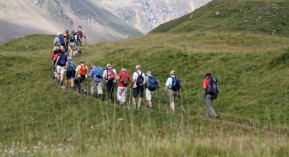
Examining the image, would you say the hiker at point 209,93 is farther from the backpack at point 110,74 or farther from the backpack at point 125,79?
the backpack at point 110,74

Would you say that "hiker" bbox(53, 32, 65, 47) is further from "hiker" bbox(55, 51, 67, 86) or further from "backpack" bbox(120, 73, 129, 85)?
"backpack" bbox(120, 73, 129, 85)

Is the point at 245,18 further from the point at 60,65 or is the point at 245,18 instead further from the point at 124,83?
the point at 124,83

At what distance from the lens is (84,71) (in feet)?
118

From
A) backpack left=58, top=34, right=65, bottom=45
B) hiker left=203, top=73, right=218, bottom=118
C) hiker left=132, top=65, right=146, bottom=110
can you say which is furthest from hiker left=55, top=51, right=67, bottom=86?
hiker left=203, top=73, right=218, bottom=118

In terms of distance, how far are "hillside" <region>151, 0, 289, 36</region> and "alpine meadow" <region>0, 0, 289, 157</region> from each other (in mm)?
146

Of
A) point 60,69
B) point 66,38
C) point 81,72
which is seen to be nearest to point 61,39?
point 66,38

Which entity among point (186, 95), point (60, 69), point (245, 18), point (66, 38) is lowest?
point (186, 95)

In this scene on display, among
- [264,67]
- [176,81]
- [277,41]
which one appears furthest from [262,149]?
[277,41]

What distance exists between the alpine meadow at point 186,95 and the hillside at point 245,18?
15 cm

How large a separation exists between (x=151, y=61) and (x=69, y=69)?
12938 mm

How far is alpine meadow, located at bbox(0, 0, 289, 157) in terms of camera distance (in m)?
10.2

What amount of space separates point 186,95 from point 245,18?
1229 inches

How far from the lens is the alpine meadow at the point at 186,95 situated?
10.2m

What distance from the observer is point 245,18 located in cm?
6531
